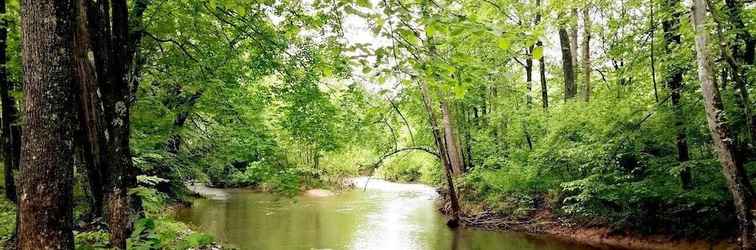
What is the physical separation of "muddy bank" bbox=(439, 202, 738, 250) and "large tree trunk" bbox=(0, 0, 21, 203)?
12259 millimetres

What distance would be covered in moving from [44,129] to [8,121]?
28.4 feet

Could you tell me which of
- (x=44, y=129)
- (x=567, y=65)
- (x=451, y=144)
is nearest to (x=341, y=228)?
(x=451, y=144)

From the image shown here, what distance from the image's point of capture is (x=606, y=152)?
11.3 metres

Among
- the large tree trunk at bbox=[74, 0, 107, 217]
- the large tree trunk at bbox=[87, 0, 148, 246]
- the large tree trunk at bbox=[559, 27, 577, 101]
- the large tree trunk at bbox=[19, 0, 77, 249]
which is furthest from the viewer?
the large tree trunk at bbox=[559, 27, 577, 101]

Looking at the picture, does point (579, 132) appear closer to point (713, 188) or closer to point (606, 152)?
point (606, 152)

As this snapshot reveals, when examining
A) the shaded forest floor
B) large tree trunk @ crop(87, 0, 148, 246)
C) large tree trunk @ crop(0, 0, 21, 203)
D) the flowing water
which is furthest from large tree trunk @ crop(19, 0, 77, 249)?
the shaded forest floor

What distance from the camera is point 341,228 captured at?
1559 centimetres

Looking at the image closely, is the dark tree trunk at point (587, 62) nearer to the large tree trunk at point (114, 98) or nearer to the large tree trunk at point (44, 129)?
the large tree trunk at point (114, 98)

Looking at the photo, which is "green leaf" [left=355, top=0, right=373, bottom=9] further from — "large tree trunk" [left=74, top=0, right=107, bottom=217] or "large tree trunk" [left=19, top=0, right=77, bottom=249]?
"large tree trunk" [left=74, top=0, right=107, bottom=217]

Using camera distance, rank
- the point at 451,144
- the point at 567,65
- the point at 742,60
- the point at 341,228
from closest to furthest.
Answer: the point at 742,60 → the point at 341,228 → the point at 567,65 → the point at 451,144

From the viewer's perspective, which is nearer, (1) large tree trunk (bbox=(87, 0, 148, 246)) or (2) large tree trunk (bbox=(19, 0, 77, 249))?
(2) large tree trunk (bbox=(19, 0, 77, 249))

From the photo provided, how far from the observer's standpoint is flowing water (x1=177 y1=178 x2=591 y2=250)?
41.7 ft

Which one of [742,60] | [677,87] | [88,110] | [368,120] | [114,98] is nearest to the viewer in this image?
[88,110]

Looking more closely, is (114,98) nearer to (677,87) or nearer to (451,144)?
(677,87)
